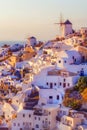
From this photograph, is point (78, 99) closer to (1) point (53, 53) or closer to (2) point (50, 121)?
(2) point (50, 121)

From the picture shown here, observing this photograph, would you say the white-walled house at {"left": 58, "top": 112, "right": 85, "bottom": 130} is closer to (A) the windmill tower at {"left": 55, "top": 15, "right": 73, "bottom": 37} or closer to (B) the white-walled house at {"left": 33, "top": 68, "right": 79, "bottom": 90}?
(B) the white-walled house at {"left": 33, "top": 68, "right": 79, "bottom": 90}

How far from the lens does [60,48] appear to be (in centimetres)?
4262

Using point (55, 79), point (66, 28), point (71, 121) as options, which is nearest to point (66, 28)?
point (66, 28)

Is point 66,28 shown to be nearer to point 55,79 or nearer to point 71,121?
point 55,79

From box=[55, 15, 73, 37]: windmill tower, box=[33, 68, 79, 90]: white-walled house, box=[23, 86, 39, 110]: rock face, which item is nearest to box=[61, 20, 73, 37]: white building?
box=[55, 15, 73, 37]: windmill tower

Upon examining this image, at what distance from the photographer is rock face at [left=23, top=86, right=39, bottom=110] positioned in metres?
32.3

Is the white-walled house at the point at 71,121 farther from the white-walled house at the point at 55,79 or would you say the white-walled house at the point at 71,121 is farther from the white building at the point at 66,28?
the white building at the point at 66,28

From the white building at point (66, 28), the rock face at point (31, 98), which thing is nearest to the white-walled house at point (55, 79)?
the rock face at point (31, 98)

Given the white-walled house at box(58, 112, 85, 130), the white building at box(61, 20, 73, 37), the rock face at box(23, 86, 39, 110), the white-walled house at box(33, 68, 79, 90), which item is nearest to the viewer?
the white-walled house at box(58, 112, 85, 130)

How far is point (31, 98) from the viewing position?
33.8 m

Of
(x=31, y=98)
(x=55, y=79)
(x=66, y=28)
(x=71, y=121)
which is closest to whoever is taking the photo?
(x=71, y=121)

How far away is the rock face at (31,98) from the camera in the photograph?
32.3 metres

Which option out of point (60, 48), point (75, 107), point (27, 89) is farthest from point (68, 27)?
point (75, 107)

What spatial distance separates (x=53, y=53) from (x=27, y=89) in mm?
7050
